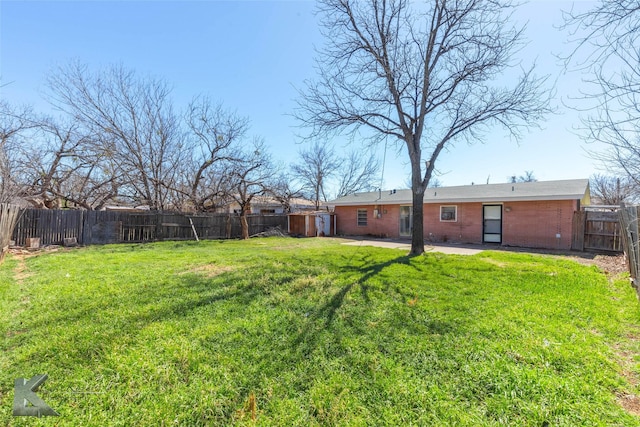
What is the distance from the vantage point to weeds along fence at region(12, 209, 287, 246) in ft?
34.1

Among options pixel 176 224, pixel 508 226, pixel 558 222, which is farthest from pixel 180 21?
pixel 558 222

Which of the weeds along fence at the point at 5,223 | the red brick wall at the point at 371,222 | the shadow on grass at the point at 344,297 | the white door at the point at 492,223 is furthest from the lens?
the red brick wall at the point at 371,222

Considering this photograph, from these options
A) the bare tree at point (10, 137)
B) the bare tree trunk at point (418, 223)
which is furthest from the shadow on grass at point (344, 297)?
the bare tree at point (10, 137)

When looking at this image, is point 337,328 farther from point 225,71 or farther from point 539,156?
point 225,71

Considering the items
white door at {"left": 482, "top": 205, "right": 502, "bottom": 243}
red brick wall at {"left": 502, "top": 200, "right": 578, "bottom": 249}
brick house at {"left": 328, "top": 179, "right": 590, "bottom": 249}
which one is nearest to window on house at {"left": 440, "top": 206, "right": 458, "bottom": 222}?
brick house at {"left": 328, "top": 179, "right": 590, "bottom": 249}

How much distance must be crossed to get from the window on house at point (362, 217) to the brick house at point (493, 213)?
0.69 feet

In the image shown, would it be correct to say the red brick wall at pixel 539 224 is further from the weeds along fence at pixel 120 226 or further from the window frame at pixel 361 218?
the weeds along fence at pixel 120 226

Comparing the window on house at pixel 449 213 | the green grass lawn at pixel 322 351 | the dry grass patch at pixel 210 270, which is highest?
the window on house at pixel 449 213

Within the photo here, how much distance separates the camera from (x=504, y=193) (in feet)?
40.4

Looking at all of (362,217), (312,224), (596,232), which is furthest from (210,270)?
(596,232)

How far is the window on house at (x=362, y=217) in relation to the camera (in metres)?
17.3

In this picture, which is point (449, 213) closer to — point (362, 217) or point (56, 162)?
point (362, 217)

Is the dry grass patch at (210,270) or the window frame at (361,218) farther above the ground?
the window frame at (361,218)

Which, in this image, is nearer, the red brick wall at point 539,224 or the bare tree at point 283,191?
the red brick wall at point 539,224
